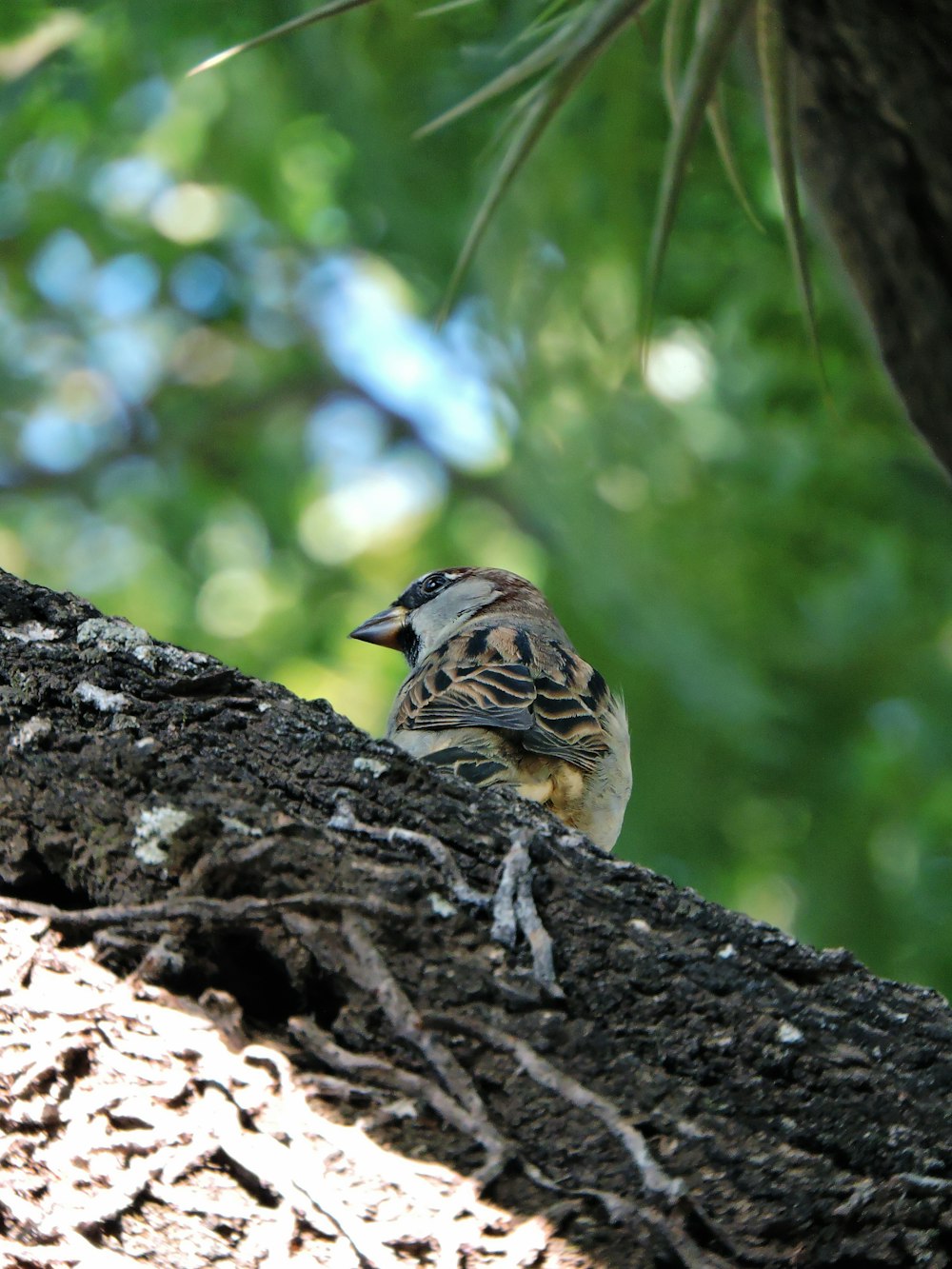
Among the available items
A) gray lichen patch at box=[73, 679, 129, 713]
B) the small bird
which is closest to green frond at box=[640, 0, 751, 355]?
gray lichen patch at box=[73, 679, 129, 713]

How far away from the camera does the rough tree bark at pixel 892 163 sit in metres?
2.62

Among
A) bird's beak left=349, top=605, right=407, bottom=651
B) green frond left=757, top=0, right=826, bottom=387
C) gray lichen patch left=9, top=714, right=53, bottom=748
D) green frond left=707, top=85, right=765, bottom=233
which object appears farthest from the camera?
bird's beak left=349, top=605, right=407, bottom=651

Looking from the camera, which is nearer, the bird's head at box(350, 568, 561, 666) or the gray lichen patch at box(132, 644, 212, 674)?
the gray lichen patch at box(132, 644, 212, 674)

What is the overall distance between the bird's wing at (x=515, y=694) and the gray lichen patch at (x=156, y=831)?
227 cm

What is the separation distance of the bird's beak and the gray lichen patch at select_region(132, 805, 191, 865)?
395 cm

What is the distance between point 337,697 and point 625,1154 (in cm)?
1039

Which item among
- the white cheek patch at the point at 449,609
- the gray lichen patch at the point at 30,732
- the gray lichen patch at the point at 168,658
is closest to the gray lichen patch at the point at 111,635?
the gray lichen patch at the point at 168,658

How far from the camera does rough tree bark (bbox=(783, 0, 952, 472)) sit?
2.62m

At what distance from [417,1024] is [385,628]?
14.2 ft

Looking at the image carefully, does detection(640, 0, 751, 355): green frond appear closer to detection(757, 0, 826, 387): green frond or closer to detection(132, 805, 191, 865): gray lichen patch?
detection(757, 0, 826, 387): green frond

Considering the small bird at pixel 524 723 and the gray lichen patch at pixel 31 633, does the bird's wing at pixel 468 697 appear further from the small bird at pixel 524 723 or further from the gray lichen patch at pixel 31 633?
the gray lichen patch at pixel 31 633

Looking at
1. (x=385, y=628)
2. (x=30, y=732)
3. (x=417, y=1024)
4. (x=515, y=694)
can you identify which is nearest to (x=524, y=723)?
(x=515, y=694)

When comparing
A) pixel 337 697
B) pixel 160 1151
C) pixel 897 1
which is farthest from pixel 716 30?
pixel 337 697

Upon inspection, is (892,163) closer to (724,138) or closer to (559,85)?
(724,138)
